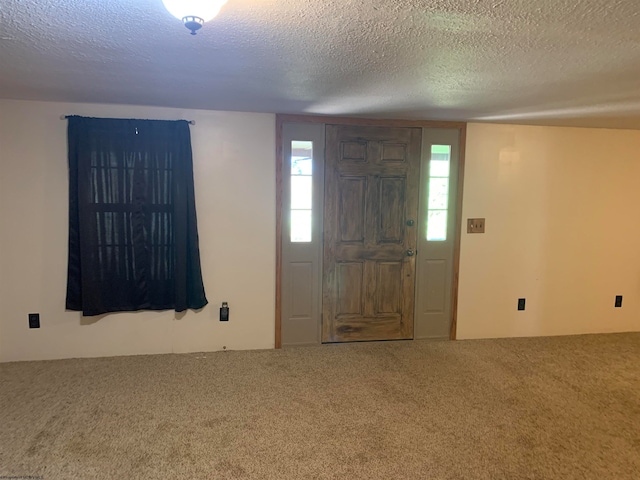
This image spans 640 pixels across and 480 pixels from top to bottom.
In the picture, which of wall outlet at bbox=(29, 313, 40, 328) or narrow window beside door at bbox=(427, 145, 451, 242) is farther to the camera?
narrow window beside door at bbox=(427, 145, 451, 242)

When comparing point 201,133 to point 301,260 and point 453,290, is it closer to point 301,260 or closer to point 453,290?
point 301,260

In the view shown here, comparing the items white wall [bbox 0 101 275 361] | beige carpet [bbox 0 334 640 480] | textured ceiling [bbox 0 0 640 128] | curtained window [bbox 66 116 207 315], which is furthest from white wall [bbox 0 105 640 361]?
textured ceiling [bbox 0 0 640 128]

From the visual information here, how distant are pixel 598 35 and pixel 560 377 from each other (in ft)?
8.54

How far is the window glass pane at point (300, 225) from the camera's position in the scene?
3.76m

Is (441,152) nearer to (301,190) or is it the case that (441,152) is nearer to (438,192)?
(438,192)

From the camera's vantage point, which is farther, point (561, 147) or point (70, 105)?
point (561, 147)

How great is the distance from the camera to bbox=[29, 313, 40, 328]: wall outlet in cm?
339

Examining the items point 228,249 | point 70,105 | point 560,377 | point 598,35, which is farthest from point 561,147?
point 70,105

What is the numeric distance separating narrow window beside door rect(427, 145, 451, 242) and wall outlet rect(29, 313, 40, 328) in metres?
3.55

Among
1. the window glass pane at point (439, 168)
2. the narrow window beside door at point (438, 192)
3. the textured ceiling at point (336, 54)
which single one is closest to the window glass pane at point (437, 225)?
the narrow window beside door at point (438, 192)

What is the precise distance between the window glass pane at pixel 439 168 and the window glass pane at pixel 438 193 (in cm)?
5

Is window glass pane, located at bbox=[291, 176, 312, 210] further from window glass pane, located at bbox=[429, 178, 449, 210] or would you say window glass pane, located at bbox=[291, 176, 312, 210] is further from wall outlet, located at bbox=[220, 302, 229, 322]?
window glass pane, located at bbox=[429, 178, 449, 210]

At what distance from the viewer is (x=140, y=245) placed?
3.41 meters

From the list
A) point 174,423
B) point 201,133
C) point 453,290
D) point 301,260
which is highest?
point 201,133
